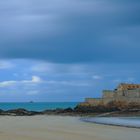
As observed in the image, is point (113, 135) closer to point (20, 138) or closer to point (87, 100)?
point (20, 138)

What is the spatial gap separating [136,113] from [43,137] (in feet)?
102

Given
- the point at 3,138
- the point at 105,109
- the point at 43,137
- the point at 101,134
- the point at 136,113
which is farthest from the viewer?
the point at 105,109

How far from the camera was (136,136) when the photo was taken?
25125mm

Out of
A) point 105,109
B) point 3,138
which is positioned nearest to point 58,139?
point 3,138

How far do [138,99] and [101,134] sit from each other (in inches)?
1391

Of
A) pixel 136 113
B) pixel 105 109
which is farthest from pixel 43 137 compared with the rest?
pixel 105 109

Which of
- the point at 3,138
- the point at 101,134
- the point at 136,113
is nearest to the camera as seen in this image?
the point at 3,138

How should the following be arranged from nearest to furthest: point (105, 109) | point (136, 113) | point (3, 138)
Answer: point (3, 138), point (136, 113), point (105, 109)

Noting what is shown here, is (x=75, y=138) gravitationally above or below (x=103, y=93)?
below

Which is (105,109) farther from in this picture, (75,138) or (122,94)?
(75,138)

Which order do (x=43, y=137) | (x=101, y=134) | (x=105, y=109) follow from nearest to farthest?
(x=43, y=137) → (x=101, y=134) → (x=105, y=109)

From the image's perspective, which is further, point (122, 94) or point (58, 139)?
point (122, 94)

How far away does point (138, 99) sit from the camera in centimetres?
6100

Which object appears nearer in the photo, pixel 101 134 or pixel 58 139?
pixel 58 139
